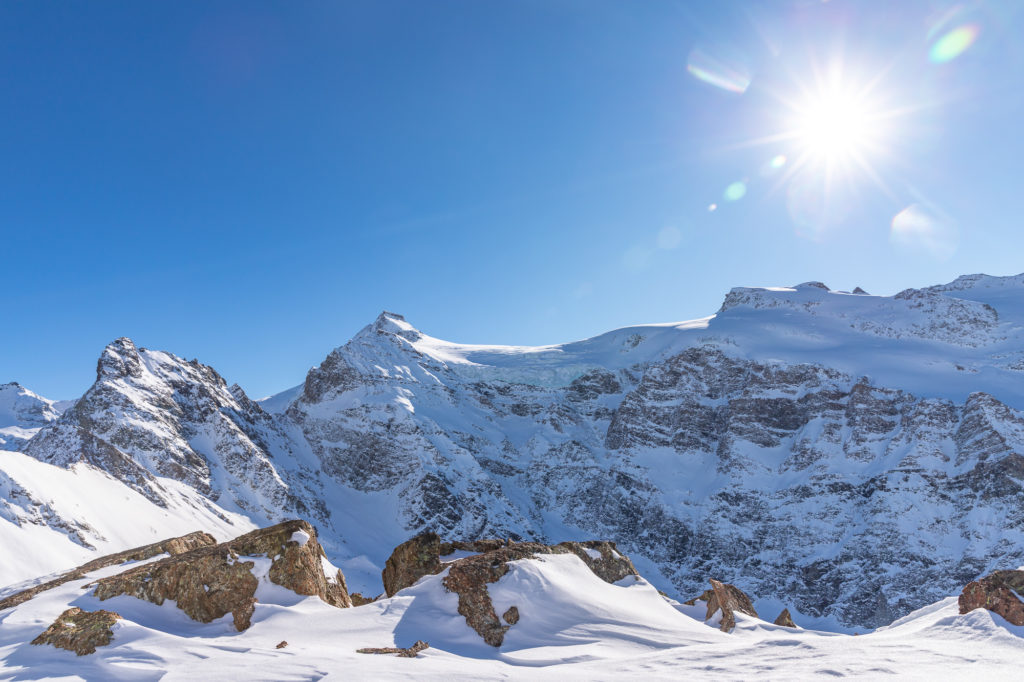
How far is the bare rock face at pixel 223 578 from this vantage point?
63.8ft

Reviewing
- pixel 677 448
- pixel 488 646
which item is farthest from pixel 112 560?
pixel 677 448

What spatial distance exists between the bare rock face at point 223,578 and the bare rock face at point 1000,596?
945 inches

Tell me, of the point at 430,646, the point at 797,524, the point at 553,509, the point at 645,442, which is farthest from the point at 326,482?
the point at 430,646

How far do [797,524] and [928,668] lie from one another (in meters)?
99.4

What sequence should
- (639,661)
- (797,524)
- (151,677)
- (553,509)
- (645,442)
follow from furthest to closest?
(645,442) < (553,509) < (797,524) < (639,661) < (151,677)

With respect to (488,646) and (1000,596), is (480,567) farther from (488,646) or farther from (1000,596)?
(1000,596)

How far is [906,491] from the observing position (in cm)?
9556

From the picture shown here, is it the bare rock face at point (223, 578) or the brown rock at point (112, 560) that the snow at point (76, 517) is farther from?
the bare rock face at point (223, 578)

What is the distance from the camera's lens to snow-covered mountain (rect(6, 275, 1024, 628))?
9169cm

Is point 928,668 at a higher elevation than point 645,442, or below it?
below

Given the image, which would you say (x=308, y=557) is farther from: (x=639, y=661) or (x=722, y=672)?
(x=722, y=672)

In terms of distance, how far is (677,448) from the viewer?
426ft

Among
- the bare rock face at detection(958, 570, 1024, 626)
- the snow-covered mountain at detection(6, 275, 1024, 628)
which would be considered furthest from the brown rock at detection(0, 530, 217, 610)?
the snow-covered mountain at detection(6, 275, 1024, 628)

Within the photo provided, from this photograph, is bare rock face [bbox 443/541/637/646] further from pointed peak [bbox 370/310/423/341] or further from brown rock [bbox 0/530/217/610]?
pointed peak [bbox 370/310/423/341]
